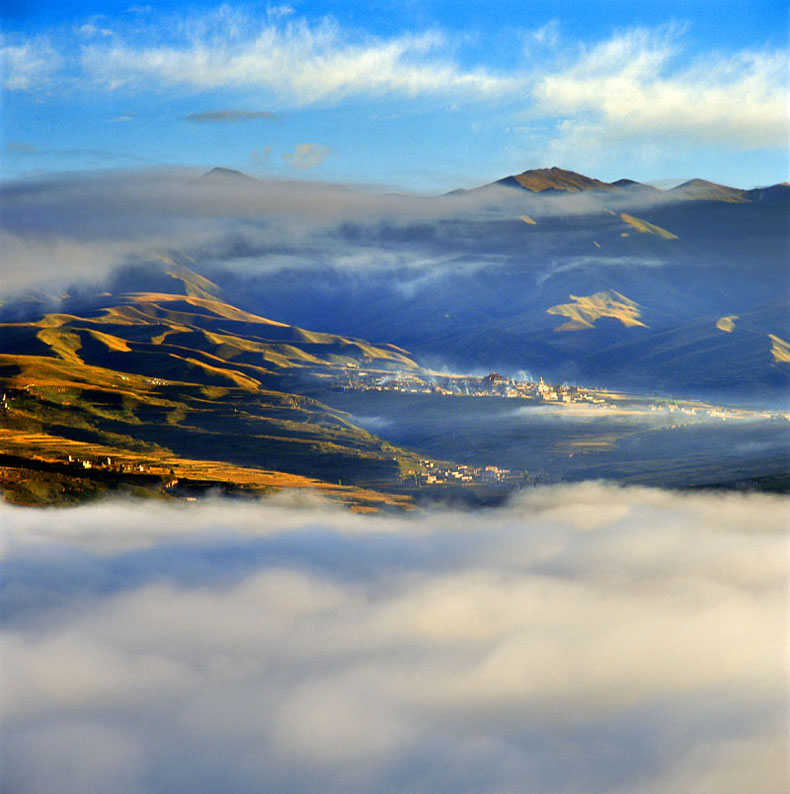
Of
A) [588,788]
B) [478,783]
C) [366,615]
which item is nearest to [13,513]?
[366,615]

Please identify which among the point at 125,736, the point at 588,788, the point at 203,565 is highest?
the point at 203,565

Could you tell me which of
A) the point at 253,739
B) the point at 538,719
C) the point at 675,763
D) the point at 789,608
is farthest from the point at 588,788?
the point at 789,608

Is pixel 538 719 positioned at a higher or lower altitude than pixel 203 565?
lower

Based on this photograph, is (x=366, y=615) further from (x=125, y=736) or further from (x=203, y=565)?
(x=125, y=736)

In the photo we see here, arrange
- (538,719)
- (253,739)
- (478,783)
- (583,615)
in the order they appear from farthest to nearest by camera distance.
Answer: (583,615), (538,719), (253,739), (478,783)

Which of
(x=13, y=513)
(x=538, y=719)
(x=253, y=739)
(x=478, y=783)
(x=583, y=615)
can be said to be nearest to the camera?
(x=478, y=783)

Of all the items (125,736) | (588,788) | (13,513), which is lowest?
(588,788)

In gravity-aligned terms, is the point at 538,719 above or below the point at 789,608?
below

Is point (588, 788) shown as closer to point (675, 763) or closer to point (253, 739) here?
point (675, 763)

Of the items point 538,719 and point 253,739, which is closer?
point 253,739
